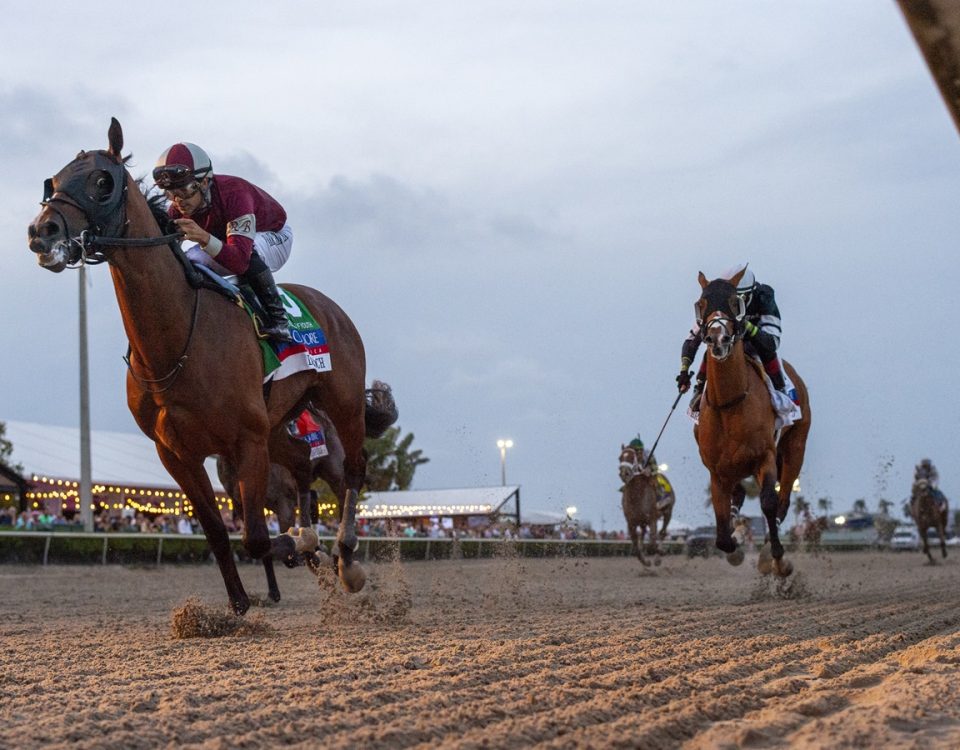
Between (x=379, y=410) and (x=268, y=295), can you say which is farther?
(x=379, y=410)

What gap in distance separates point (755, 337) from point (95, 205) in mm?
6266

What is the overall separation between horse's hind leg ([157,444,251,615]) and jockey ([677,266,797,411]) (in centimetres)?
483

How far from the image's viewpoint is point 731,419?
10.0m

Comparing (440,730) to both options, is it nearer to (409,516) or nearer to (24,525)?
(24,525)

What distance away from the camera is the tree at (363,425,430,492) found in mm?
52312

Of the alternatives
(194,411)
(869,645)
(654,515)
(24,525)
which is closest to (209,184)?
(194,411)

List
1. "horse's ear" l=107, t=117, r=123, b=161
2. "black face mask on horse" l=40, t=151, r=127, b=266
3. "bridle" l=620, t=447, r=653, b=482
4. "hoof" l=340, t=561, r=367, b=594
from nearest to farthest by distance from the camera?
"black face mask on horse" l=40, t=151, r=127, b=266 → "horse's ear" l=107, t=117, r=123, b=161 → "hoof" l=340, t=561, r=367, b=594 → "bridle" l=620, t=447, r=653, b=482

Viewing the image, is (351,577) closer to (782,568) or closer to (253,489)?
(253,489)

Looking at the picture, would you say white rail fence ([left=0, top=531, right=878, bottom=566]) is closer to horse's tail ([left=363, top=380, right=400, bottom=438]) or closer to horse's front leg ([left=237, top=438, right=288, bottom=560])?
horse's tail ([left=363, top=380, right=400, bottom=438])

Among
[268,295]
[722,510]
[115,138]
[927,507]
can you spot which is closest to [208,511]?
[268,295]

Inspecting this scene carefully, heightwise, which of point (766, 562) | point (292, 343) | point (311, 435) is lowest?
point (766, 562)

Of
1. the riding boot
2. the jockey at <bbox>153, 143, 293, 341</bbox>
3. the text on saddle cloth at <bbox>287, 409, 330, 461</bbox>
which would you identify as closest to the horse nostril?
the jockey at <bbox>153, 143, 293, 341</bbox>

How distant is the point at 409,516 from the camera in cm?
4066

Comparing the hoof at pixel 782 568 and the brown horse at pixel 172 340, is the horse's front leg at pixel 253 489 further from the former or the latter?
the hoof at pixel 782 568
